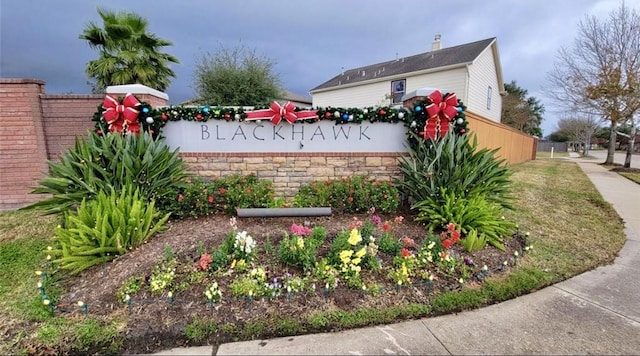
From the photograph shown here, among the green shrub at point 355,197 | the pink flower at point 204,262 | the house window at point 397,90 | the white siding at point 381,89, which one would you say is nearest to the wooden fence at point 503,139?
the green shrub at point 355,197

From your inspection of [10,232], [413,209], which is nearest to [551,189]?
[413,209]

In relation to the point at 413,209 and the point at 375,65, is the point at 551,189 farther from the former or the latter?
the point at 375,65

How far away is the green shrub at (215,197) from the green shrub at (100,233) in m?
0.76

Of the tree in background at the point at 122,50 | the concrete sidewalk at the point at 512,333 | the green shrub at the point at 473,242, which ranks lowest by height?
the concrete sidewalk at the point at 512,333

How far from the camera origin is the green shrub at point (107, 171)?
378 cm

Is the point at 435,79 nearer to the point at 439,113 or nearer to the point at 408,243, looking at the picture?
the point at 439,113

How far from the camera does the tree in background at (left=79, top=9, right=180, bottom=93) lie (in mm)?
8062

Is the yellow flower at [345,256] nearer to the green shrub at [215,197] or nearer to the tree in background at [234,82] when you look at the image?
the green shrub at [215,197]

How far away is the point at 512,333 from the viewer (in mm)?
2352

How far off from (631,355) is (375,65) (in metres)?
22.3

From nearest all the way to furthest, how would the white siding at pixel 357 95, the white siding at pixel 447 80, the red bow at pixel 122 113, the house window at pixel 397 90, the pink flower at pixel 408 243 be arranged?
the pink flower at pixel 408 243 → the red bow at pixel 122 113 → the white siding at pixel 447 80 → the house window at pixel 397 90 → the white siding at pixel 357 95

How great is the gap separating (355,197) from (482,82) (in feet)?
49.0

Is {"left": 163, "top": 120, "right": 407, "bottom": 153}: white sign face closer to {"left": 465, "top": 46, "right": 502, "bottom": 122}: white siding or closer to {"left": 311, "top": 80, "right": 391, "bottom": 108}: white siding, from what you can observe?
{"left": 465, "top": 46, "right": 502, "bottom": 122}: white siding

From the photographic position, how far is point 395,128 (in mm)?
5336
